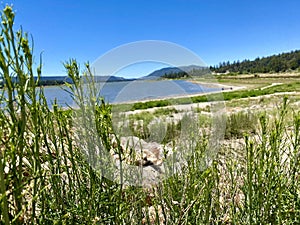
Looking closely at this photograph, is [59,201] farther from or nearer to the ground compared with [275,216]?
farther from the ground

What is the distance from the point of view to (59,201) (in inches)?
47.5

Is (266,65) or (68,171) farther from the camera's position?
(266,65)

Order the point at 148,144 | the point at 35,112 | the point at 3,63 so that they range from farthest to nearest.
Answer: the point at 148,144 → the point at 35,112 → the point at 3,63

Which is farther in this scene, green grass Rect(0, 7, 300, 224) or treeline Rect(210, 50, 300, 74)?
treeline Rect(210, 50, 300, 74)

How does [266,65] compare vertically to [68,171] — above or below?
above

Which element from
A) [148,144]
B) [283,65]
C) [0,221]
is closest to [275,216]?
[0,221]

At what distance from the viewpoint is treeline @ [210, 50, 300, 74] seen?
9488cm

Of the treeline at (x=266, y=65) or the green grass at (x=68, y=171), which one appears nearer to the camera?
the green grass at (x=68, y=171)

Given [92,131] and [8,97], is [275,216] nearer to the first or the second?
[92,131]

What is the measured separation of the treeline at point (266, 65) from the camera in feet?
311

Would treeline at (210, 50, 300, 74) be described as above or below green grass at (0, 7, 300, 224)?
above

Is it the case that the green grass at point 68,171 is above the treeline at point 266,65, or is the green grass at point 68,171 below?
below

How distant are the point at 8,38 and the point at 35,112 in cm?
23

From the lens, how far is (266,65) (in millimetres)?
106250
